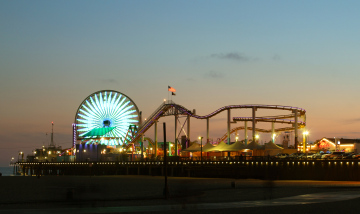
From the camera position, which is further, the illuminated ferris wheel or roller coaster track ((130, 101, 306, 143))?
the illuminated ferris wheel

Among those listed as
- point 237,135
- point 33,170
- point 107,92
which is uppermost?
point 107,92

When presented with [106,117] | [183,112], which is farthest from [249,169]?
[106,117]

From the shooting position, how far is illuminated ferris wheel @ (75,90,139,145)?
122m

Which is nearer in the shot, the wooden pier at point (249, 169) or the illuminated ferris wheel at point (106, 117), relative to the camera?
the wooden pier at point (249, 169)

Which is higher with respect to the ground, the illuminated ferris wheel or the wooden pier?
the illuminated ferris wheel

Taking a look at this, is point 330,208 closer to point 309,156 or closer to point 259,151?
point 309,156

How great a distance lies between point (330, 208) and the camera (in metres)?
25.2

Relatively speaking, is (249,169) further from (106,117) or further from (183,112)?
A: (106,117)

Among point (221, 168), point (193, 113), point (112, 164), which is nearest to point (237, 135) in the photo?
point (193, 113)

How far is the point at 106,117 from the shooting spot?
4796 inches

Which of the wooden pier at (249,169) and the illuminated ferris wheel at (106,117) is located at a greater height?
the illuminated ferris wheel at (106,117)

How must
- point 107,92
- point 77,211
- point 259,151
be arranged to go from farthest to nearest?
point 107,92 < point 259,151 < point 77,211

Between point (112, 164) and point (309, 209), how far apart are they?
2980 inches

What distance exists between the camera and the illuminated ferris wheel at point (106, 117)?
12150 centimetres
